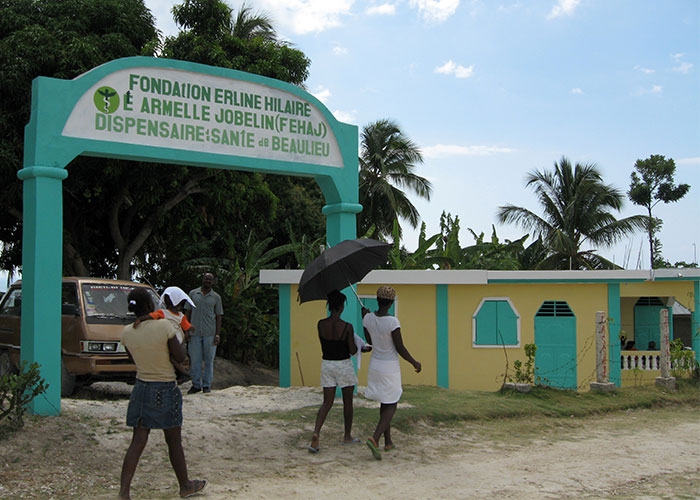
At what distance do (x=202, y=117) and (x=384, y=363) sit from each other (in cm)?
370

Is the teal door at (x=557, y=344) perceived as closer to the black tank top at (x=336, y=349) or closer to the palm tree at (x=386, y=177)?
the black tank top at (x=336, y=349)

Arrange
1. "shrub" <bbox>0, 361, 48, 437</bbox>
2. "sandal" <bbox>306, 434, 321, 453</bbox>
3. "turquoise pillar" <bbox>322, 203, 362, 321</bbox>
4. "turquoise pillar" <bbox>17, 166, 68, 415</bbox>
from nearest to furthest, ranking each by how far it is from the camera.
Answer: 1. "shrub" <bbox>0, 361, 48, 437</bbox>
2. "sandal" <bbox>306, 434, 321, 453</bbox>
3. "turquoise pillar" <bbox>17, 166, 68, 415</bbox>
4. "turquoise pillar" <bbox>322, 203, 362, 321</bbox>

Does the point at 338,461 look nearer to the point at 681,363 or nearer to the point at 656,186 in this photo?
the point at 681,363

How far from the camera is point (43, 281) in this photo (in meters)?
7.83

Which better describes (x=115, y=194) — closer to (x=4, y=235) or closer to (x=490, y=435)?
(x=4, y=235)

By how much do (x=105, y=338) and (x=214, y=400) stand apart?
1.82 meters

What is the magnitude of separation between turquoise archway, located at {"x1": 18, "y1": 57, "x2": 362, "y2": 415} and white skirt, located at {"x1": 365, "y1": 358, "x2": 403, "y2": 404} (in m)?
3.01

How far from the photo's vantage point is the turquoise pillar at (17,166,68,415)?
7.76 meters

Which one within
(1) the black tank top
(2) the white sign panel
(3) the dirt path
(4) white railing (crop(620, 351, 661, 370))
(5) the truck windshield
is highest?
(2) the white sign panel

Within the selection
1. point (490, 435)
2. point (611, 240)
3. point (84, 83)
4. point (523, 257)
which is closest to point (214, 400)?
point (490, 435)

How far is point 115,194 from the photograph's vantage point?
18.5 m

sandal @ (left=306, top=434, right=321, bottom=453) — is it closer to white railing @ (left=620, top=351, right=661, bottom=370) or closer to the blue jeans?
the blue jeans

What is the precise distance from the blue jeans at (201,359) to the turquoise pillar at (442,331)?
5135 millimetres

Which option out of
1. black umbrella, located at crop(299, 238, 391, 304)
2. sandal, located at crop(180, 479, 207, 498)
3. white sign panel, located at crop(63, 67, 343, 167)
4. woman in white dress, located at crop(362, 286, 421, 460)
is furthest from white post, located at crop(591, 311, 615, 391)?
sandal, located at crop(180, 479, 207, 498)
